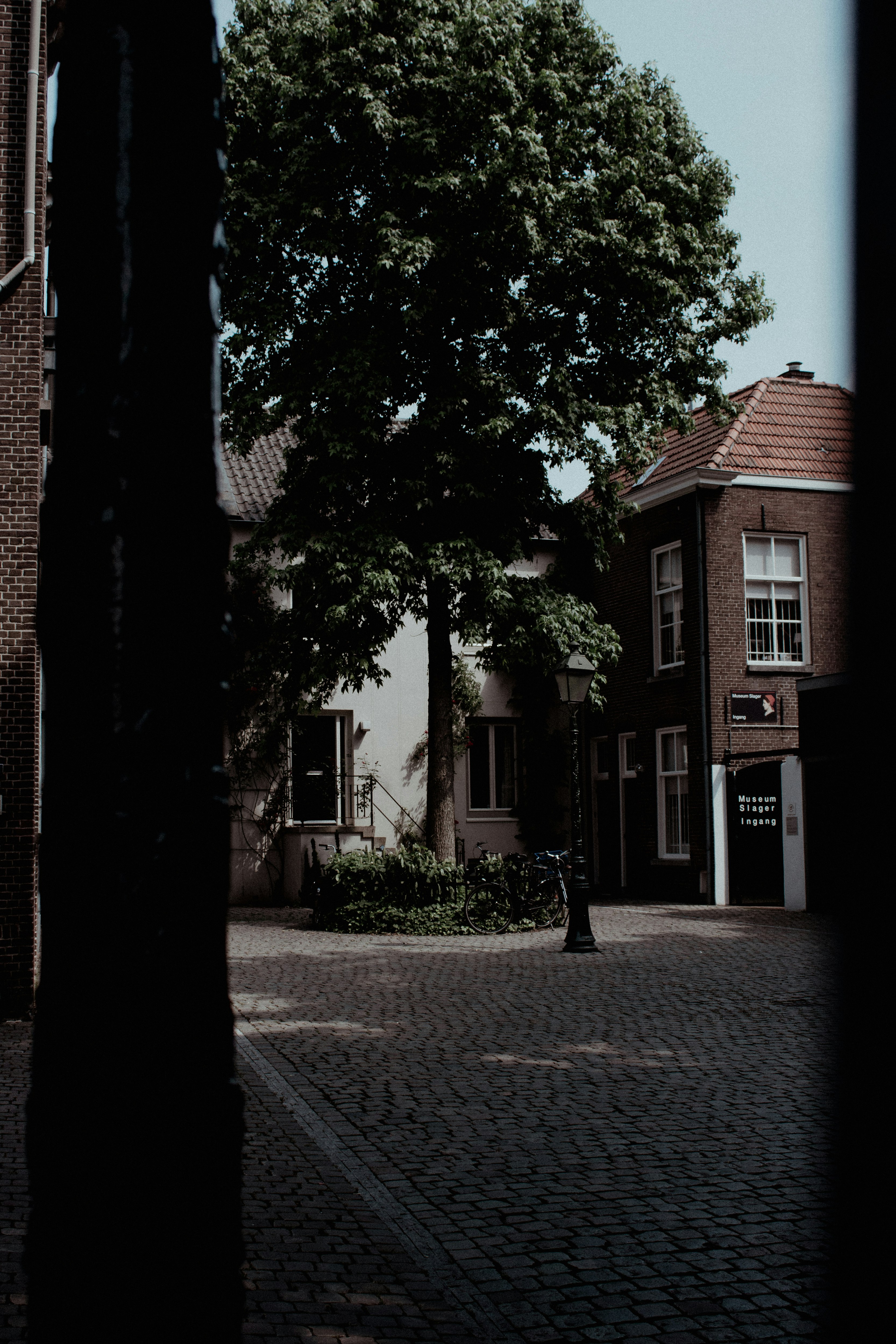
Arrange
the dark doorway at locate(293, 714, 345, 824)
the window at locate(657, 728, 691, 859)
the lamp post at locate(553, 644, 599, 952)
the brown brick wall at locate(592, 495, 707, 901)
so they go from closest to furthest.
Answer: the lamp post at locate(553, 644, 599, 952)
the brown brick wall at locate(592, 495, 707, 901)
the window at locate(657, 728, 691, 859)
the dark doorway at locate(293, 714, 345, 824)

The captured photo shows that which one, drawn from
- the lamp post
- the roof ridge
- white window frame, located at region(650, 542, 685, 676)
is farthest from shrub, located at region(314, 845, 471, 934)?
the roof ridge

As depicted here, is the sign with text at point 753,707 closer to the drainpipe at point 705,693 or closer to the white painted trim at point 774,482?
the drainpipe at point 705,693

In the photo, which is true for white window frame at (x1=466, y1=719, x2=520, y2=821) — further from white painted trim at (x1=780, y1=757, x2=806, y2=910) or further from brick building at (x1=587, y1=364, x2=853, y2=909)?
white painted trim at (x1=780, y1=757, x2=806, y2=910)

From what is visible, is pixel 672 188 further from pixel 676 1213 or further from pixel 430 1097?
pixel 676 1213

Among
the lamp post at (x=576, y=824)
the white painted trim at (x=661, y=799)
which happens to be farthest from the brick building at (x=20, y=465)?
the white painted trim at (x=661, y=799)

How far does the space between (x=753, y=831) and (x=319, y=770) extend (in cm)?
837

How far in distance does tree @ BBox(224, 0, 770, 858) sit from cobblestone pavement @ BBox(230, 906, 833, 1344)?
25.8 feet

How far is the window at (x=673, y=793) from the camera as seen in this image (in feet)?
77.6

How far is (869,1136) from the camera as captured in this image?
0.95 metres

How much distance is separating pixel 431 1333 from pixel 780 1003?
7.97m

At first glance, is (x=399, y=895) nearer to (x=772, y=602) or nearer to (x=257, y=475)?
(x=772, y=602)

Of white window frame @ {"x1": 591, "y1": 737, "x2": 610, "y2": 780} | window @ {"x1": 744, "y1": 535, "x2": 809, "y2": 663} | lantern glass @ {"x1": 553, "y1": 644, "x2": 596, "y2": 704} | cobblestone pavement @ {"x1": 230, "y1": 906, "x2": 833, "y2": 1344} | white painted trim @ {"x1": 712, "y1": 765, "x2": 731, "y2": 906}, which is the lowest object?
cobblestone pavement @ {"x1": 230, "y1": 906, "x2": 833, "y2": 1344}

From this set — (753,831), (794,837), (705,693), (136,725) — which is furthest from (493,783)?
(136,725)

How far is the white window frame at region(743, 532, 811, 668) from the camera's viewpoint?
22906mm
